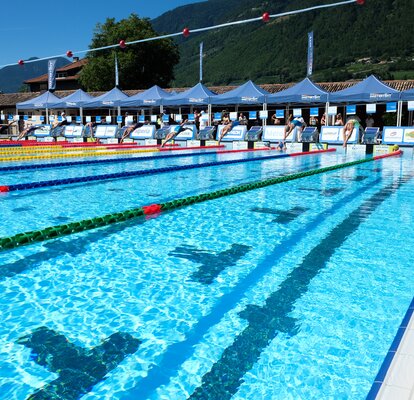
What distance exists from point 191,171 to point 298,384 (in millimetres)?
8443

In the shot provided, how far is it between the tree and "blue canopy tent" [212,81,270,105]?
23942mm

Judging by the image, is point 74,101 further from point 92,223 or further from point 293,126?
point 92,223

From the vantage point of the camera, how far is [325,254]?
4246 millimetres

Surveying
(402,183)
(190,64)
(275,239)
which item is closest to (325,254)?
(275,239)

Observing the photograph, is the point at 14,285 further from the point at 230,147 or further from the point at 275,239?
the point at 230,147

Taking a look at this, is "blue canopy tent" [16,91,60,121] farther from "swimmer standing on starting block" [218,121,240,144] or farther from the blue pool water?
the blue pool water

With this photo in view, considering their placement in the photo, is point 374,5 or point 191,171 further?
point 374,5

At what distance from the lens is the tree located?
42.4m

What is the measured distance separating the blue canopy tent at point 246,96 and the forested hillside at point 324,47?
54.5m

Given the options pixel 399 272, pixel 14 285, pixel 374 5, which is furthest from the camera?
pixel 374 5

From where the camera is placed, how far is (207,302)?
3182 mm

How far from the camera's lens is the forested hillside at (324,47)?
83438 millimetres

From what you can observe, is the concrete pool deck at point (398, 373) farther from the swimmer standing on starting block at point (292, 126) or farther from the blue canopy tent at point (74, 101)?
the blue canopy tent at point (74, 101)

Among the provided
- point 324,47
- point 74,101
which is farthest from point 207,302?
point 324,47
